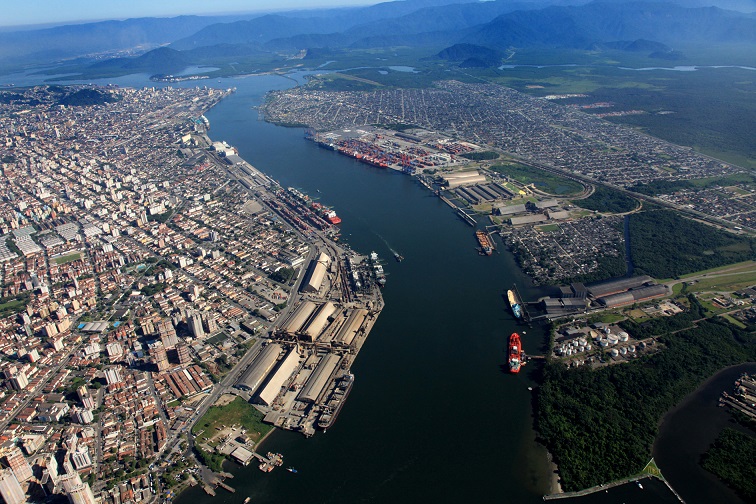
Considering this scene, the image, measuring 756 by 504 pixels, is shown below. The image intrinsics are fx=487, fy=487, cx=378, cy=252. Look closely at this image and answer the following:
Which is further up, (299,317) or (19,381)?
(299,317)

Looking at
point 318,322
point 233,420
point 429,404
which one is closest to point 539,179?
point 318,322

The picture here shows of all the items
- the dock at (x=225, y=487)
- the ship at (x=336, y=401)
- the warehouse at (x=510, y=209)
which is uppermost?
the warehouse at (x=510, y=209)

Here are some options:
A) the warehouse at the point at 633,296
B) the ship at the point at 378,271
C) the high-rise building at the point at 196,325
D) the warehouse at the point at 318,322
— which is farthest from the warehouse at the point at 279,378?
the warehouse at the point at 633,296

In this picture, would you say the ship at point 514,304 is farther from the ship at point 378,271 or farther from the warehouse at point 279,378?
the warehouse at point 279,378

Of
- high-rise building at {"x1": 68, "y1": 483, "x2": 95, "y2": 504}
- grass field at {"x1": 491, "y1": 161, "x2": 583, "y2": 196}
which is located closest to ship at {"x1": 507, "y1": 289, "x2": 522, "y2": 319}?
grass field at {"x1": 491, "y1": 161, "x2": 583, "y2": 196}

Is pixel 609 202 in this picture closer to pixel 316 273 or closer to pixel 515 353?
pixel 515 353
